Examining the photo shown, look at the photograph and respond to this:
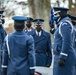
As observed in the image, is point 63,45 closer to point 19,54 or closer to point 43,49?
point 19,54

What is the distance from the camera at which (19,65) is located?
8828 mm

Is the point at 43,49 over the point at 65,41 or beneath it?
beneath

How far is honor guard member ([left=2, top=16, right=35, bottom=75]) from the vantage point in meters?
8.80

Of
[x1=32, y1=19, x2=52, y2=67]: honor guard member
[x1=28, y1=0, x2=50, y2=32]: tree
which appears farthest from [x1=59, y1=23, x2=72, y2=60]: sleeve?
[x1=28, y1=0, x2=50, y2=32]: tree

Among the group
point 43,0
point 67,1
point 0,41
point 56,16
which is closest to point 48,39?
point 0,41

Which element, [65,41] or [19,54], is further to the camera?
[65,41]

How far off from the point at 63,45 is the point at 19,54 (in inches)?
45.7

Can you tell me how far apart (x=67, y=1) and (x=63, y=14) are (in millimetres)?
28656

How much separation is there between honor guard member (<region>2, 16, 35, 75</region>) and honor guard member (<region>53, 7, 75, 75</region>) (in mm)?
928

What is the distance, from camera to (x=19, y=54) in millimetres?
8812

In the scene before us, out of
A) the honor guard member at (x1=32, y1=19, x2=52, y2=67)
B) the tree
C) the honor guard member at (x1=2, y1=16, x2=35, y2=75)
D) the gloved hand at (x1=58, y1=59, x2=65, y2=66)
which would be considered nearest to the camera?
the honor guard member at (x1=2, y1=16, x2=35, y2=75)

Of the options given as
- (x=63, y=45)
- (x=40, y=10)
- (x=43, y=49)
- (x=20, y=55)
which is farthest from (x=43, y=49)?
(x=40, y=10)

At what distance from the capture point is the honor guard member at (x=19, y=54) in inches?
347

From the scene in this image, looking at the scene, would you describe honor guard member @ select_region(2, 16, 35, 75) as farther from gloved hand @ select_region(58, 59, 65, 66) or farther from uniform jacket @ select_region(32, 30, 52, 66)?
uniform jacket @ select_region(32, 30, 52, 66)
